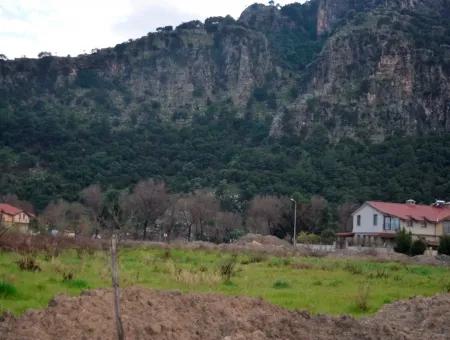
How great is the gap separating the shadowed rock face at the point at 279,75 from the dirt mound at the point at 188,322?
110 meters

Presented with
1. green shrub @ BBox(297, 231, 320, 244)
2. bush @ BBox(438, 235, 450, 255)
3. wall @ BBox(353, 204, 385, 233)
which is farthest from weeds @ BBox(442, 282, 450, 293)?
wall @ BBox(353, 204, 385, 233)

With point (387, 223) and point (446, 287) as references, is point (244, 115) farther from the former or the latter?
point (446, 287)

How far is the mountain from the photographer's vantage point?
101500mm

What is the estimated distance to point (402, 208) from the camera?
6950cm

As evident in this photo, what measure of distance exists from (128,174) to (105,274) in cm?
8974

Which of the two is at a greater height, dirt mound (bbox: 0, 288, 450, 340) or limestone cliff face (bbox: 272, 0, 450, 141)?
limestone cliff face (bbox: 272, 0, 450, 141)

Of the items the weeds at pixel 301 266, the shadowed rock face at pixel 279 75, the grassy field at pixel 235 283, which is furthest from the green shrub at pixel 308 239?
the shadowed rock face at pixel 279 75

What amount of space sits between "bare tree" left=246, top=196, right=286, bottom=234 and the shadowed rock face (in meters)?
43.4

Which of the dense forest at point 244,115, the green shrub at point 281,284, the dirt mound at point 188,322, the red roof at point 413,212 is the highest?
the dense forest at point 244,115

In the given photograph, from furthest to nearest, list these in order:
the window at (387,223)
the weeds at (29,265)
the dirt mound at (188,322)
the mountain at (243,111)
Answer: the mountain at (243,111)
the window at (387,223)
the weeds at (29,265)
the dirt mound at (188,322)

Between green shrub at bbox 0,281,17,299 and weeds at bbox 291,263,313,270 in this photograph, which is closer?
green shrub at bbox 0,281,17,299

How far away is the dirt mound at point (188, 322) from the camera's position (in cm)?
858

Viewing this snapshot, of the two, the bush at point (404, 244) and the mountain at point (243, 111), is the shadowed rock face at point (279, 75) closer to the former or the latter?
the mountain at point (243, 111)

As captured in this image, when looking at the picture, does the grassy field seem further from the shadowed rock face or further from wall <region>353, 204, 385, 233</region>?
the shadowed rock face
